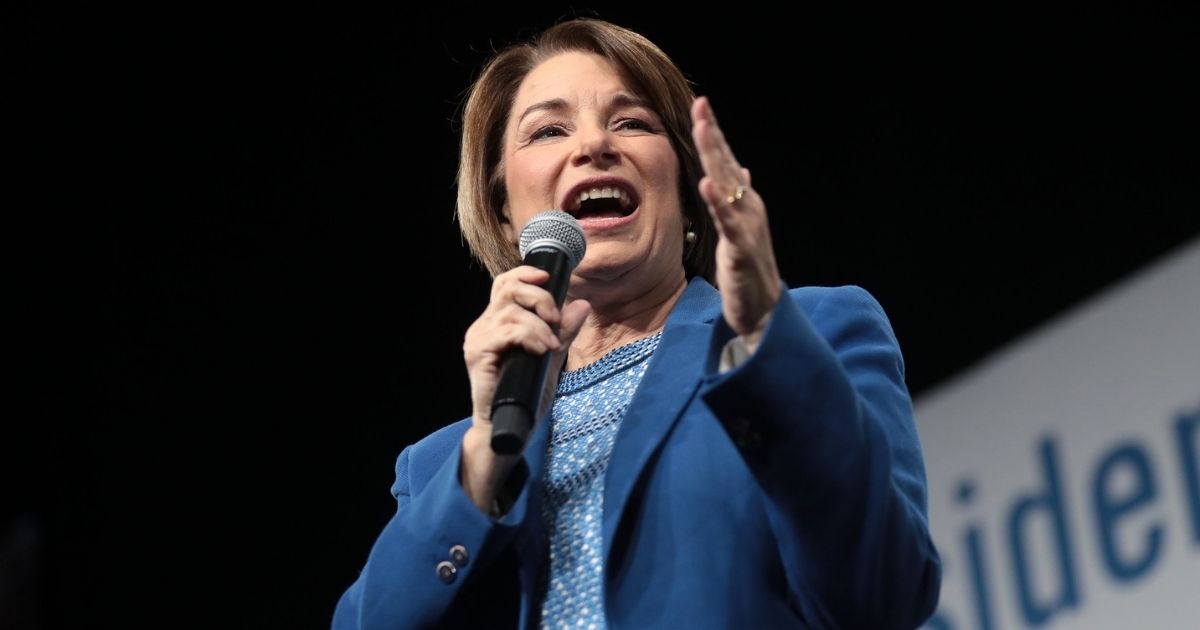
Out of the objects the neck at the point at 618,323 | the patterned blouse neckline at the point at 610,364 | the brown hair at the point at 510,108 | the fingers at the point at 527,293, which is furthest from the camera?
the brown hair at the point at 510,108

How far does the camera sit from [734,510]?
1.38 m

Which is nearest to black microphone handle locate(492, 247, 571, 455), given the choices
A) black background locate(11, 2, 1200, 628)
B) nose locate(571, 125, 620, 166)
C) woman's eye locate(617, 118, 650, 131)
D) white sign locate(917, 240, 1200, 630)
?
nose locate(571, 125, 620, 166)

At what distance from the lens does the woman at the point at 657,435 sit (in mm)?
1226

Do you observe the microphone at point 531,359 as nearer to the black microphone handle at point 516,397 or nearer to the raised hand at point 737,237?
the black microphone handle at point 516,397

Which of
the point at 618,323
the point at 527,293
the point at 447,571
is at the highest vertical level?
the point at 527,293

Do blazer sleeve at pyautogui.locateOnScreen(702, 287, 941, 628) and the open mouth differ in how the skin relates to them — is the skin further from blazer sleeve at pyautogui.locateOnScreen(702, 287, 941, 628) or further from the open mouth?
blazer sleeve at pyautogui.locateOnScreen(702, 287, 941, 628)

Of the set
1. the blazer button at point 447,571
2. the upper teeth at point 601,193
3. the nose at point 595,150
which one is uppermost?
the nose at point 595,150

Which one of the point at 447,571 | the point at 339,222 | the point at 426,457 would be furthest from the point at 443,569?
the point at 339,222

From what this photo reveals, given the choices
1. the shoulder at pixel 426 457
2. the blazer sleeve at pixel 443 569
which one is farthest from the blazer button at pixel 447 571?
the shoulder at pixel 426 457

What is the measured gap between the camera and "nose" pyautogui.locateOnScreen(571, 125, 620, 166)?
1.74 metres

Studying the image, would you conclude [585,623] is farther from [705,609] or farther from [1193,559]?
[1193,559]

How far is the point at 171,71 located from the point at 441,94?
2.12 ft

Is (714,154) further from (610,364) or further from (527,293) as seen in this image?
(610,364)

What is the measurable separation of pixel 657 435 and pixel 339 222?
102 inches
